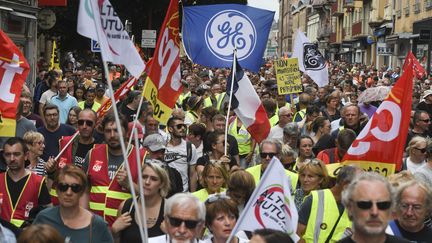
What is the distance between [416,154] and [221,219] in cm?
386

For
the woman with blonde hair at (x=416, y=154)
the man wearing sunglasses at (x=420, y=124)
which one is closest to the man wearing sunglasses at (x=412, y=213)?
the woman with blonde hair at (x=416, y=154)

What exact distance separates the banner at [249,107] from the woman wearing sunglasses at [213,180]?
9.98 ft

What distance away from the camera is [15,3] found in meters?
23.5

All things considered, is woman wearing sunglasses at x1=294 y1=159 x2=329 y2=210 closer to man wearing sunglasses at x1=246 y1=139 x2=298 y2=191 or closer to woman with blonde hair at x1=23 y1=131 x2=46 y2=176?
man wearing sunglasses at x1=246 y1=139 x2=298 y2=191

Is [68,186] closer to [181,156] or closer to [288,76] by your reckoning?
[181,156]

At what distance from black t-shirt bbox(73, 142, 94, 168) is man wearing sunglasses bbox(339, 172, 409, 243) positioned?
4.04 m

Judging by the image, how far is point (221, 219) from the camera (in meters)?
6.21

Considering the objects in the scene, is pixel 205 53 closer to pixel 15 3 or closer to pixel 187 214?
pixel 187 214

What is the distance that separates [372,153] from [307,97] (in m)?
7.43

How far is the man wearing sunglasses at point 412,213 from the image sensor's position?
19.5 feet

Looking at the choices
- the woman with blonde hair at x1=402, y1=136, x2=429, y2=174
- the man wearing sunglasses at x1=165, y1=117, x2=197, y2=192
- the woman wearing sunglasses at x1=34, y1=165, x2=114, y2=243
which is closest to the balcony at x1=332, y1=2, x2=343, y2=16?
the man wearing sunglasses at x1=165, y1=117, x2=197, y2=192

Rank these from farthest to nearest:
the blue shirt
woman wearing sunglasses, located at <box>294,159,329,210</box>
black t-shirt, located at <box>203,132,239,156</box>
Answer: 1. the blue shirt
2. black t-shirt, located at <box>203,132,239,156</box>
3. woman wearing sunglasses, located at <box>294,159,329,210</box>

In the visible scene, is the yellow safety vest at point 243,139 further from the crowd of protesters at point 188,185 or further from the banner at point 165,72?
the banner at point 165,72

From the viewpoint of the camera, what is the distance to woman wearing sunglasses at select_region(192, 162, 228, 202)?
26.1 ft
